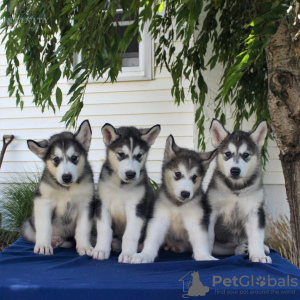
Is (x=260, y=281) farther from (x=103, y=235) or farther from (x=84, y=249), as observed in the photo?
(x=84, y=249)

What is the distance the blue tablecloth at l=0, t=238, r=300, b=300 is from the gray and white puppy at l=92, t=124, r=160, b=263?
270mm

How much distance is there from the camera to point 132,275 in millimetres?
2857

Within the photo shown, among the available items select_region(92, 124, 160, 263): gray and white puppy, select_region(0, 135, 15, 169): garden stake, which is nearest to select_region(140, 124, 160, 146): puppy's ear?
select_region(92, 124, 160, 263): gray and white puppy

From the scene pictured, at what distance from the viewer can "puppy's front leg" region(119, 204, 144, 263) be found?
3.27 meters

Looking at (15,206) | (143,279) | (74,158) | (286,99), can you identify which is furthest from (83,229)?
(15,206)

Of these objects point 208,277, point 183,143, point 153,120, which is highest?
point 153,120

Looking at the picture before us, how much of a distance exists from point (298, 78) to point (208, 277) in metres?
2.64

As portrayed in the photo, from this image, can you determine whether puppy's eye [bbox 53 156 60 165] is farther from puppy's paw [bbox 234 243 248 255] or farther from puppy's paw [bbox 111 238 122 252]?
puppy's paw [bbox 234 243 248 255]

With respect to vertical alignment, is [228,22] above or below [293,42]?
above

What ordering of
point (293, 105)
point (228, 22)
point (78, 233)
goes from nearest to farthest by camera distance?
1. point (78, 233)
2. point (293, 105)
3. point (228, 22)

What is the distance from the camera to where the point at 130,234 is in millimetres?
3354

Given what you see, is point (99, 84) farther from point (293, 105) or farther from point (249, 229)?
point (249, 229)

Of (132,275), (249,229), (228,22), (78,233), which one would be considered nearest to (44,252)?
(78,233)

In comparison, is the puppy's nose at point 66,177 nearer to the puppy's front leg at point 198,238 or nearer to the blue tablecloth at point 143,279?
the blue tablecloth at point 143,279
